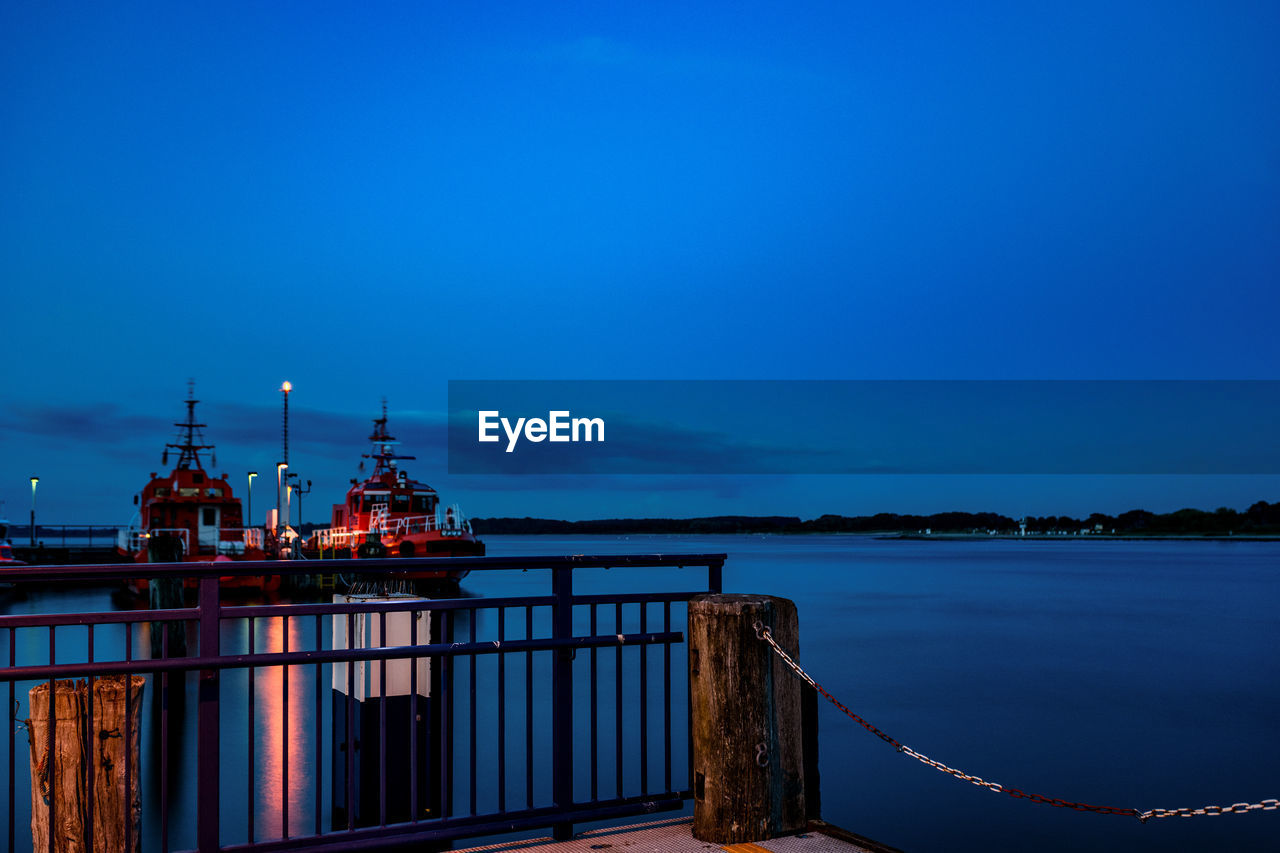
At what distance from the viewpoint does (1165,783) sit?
12281 millimetres

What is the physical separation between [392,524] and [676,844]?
1763 inches

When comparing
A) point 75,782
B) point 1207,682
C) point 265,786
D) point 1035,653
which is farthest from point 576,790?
point 1035,653

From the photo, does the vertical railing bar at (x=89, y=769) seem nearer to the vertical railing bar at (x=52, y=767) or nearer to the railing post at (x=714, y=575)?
the vertical railing bar at (x=52, y=767)

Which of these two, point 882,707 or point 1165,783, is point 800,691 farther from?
point 882,707

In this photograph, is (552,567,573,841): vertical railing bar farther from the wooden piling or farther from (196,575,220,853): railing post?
the wooden piling

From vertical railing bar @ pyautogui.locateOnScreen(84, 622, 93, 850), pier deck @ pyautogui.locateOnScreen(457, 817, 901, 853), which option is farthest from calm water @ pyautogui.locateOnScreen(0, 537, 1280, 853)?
pier deck @ pyautogui.locateOnScreen(457, 817, 901, 853)

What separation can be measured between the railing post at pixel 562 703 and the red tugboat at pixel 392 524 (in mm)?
34909

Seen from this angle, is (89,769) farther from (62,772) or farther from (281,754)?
(281,754)

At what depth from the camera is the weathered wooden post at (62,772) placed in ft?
13.0

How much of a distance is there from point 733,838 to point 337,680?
3.10 m

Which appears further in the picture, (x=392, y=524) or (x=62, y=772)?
(x=392, y=524)

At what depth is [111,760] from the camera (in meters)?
4.03

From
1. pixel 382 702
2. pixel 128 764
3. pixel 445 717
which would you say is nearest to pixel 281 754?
pixel 445 717

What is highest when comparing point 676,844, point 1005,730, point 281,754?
point 676,844
